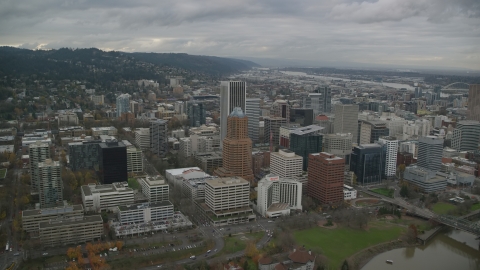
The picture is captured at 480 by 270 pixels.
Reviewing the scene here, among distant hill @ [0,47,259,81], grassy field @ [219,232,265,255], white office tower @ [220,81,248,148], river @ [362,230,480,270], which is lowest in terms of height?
river @ [362,230,480,270]

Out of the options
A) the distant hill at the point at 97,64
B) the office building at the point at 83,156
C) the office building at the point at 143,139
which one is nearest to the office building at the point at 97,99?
the distant hill at the point at 97,64

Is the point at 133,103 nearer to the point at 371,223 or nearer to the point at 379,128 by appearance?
the point at 379,128

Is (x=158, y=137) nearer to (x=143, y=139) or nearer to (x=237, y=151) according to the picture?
(x=143, y=139)

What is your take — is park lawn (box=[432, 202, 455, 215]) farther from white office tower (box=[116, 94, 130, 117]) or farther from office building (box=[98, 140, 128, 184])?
white office tower (box=[116, 94, 130, 117])

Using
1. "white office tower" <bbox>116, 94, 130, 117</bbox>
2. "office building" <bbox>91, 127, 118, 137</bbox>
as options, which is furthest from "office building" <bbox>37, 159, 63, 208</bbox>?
"white office tower" <bbox>116, 94, 130, 117</bbox>

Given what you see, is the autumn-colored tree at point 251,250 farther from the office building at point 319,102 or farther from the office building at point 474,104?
the office building at point 319,102

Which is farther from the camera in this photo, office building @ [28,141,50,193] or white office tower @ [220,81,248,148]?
white office tower @ [220,81,248,148]
